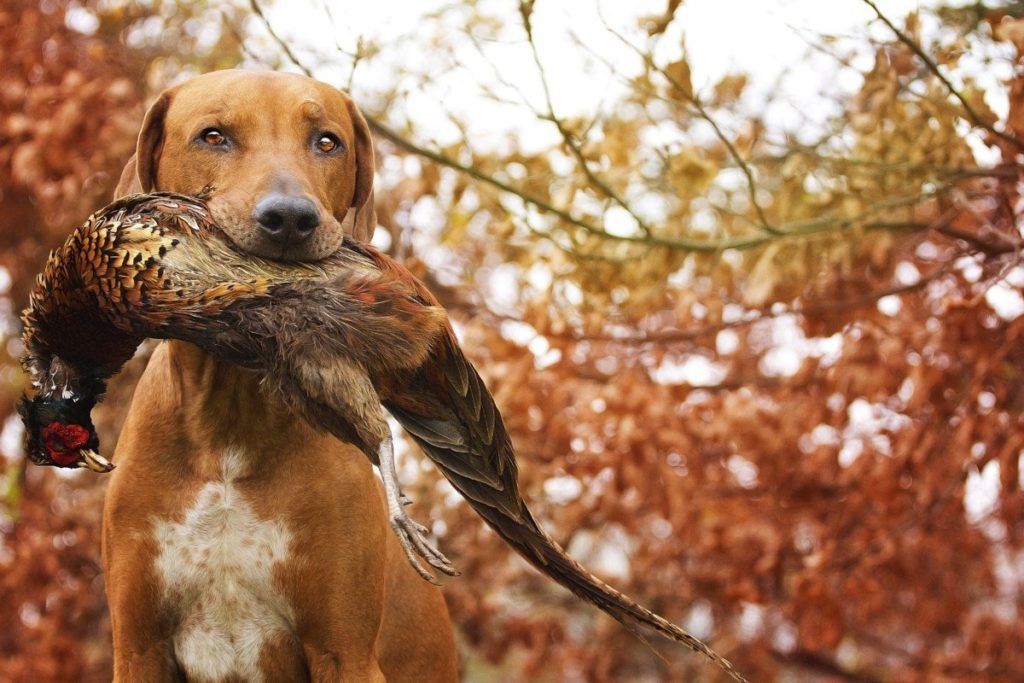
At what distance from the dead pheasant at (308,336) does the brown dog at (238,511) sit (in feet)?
0.90

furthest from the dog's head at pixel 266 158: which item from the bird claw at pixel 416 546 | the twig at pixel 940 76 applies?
the twig at pixel 940 76

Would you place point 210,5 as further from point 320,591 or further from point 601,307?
point 320,591

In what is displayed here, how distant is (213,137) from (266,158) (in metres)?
0.16

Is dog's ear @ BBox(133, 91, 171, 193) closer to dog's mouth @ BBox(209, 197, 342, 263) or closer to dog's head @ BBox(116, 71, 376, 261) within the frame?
dog's head @ BBox(116, 71, 376, 261)

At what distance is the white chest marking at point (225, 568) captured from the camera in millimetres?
2666

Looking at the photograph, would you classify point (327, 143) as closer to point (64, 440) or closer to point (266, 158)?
point (266, 158)

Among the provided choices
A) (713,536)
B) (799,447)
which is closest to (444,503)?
(713,536)

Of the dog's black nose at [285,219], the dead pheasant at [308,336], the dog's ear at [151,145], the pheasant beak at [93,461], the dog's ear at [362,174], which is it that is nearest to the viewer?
the dead pheasant at [308,336]

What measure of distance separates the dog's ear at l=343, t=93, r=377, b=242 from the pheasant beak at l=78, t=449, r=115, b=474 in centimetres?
80

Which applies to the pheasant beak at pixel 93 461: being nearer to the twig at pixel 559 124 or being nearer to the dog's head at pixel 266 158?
the dog's head at pixel 266 158

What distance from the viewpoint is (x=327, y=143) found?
2.72 m

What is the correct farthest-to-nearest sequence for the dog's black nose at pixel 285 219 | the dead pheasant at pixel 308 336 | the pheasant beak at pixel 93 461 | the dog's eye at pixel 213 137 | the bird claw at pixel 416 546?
the dog's eye at pixel 213 137 < the pheasant beak at pixel 93 461 < the dog's black nose at pixel 285 219 < the dead pheasant at pixel 308 336 < the bird claw at pixel 416 546

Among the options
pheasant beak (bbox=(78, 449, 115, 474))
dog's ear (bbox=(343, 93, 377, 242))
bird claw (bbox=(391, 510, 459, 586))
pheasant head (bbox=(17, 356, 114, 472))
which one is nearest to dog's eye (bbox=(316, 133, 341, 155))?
dog's ear (bbox=(343, 93, 377, 242))

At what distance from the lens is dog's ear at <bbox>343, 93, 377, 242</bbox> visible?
9.57 feet
